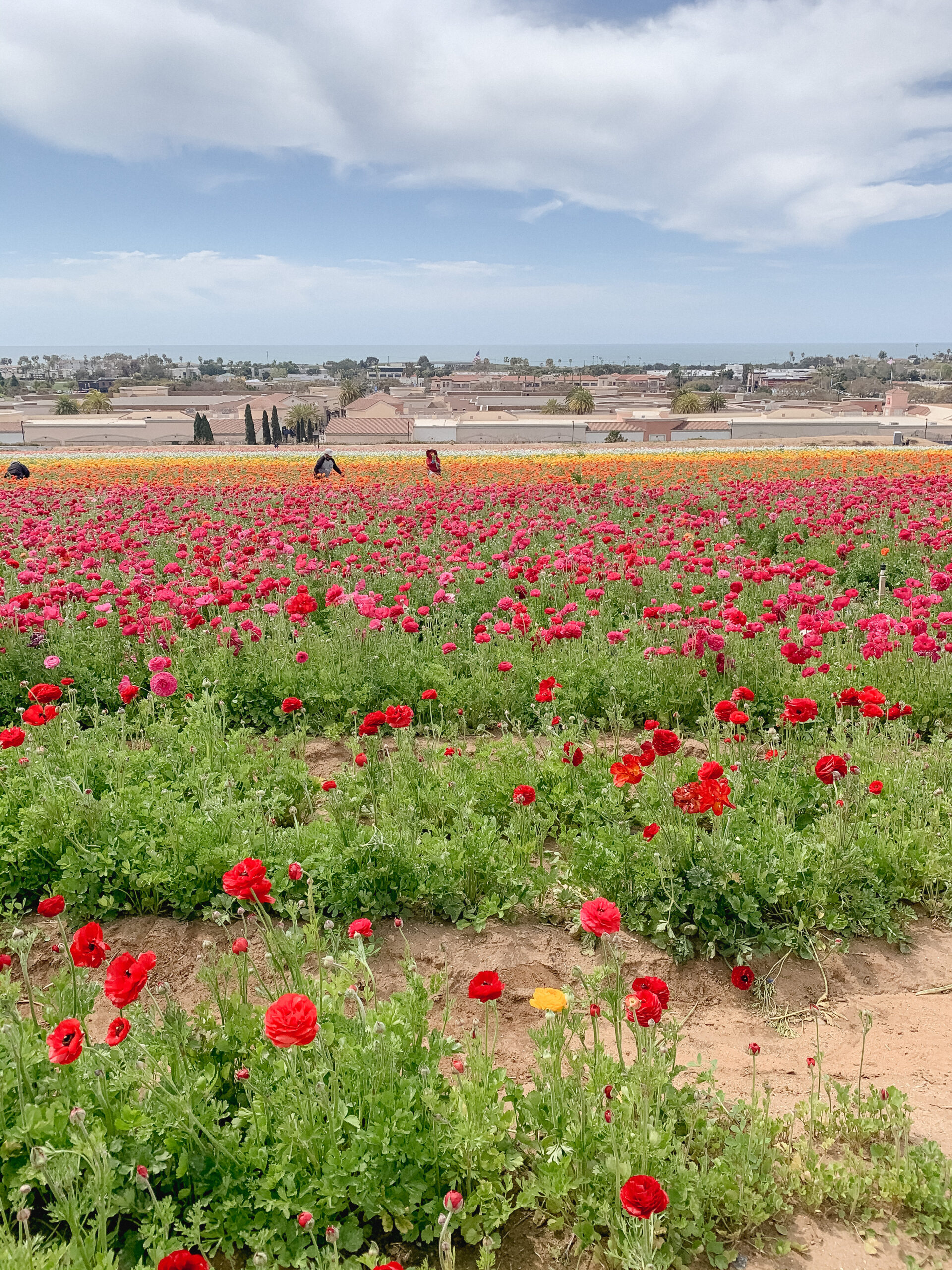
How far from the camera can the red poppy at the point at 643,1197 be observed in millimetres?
2010

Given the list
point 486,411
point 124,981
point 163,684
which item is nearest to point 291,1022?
point 124,981

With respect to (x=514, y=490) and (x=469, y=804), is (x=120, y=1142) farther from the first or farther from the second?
(x=514, y=490)

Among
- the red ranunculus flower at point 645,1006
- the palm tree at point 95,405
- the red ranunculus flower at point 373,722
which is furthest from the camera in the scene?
the palm tree at point 95,405

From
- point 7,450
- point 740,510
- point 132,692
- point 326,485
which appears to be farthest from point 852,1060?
point 7,450

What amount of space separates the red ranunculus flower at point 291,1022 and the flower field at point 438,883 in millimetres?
11

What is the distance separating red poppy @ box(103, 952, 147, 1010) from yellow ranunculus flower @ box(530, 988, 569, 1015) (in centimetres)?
113

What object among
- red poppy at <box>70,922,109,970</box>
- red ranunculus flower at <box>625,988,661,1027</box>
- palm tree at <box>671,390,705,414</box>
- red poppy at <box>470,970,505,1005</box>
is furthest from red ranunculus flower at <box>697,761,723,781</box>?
palm tree at <box>671,390,705,414</box>

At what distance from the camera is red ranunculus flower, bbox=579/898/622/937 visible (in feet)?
8.36

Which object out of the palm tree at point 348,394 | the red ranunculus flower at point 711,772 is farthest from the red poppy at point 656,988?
the palm tree at point 348,394

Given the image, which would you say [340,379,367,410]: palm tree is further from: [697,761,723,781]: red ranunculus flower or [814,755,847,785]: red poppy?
[697,761,723,781]: red ranunculus flower

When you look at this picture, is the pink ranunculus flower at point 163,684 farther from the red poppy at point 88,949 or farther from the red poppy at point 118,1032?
the red poppy at point 118,1032

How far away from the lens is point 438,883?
4.13 m

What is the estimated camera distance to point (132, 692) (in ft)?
15.7

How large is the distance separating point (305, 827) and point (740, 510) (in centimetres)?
1113
